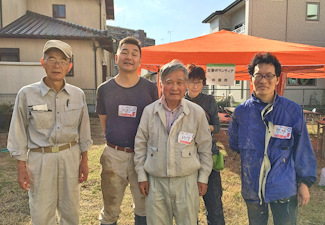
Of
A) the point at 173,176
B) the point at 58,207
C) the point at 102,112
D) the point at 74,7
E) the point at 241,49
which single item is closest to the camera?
the point at 173,176

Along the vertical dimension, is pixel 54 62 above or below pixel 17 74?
below

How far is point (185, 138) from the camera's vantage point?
1.85m

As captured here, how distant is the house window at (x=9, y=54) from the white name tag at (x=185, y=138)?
39.3ft

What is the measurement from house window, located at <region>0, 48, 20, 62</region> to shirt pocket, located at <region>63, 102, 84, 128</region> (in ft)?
36.8

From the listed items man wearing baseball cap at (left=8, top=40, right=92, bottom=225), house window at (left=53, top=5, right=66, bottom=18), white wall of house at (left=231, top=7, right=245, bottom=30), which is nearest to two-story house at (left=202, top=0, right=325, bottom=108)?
white wall of house at (left=231, top=7, right=245, bottom=30)

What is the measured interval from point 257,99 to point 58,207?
1864mm

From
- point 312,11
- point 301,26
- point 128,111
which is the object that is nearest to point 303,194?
point 128,111

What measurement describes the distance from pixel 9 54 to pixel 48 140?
11.6 m

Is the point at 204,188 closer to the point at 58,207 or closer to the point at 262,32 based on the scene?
the point at 58,207

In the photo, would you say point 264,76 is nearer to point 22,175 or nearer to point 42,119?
point 42,119

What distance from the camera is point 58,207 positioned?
210 centimetres

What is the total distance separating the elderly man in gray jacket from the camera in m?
1.84

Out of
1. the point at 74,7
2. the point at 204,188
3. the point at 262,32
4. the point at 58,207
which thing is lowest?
the point at 58,207

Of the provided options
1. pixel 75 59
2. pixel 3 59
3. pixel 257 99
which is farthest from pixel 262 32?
pixel 257 99
